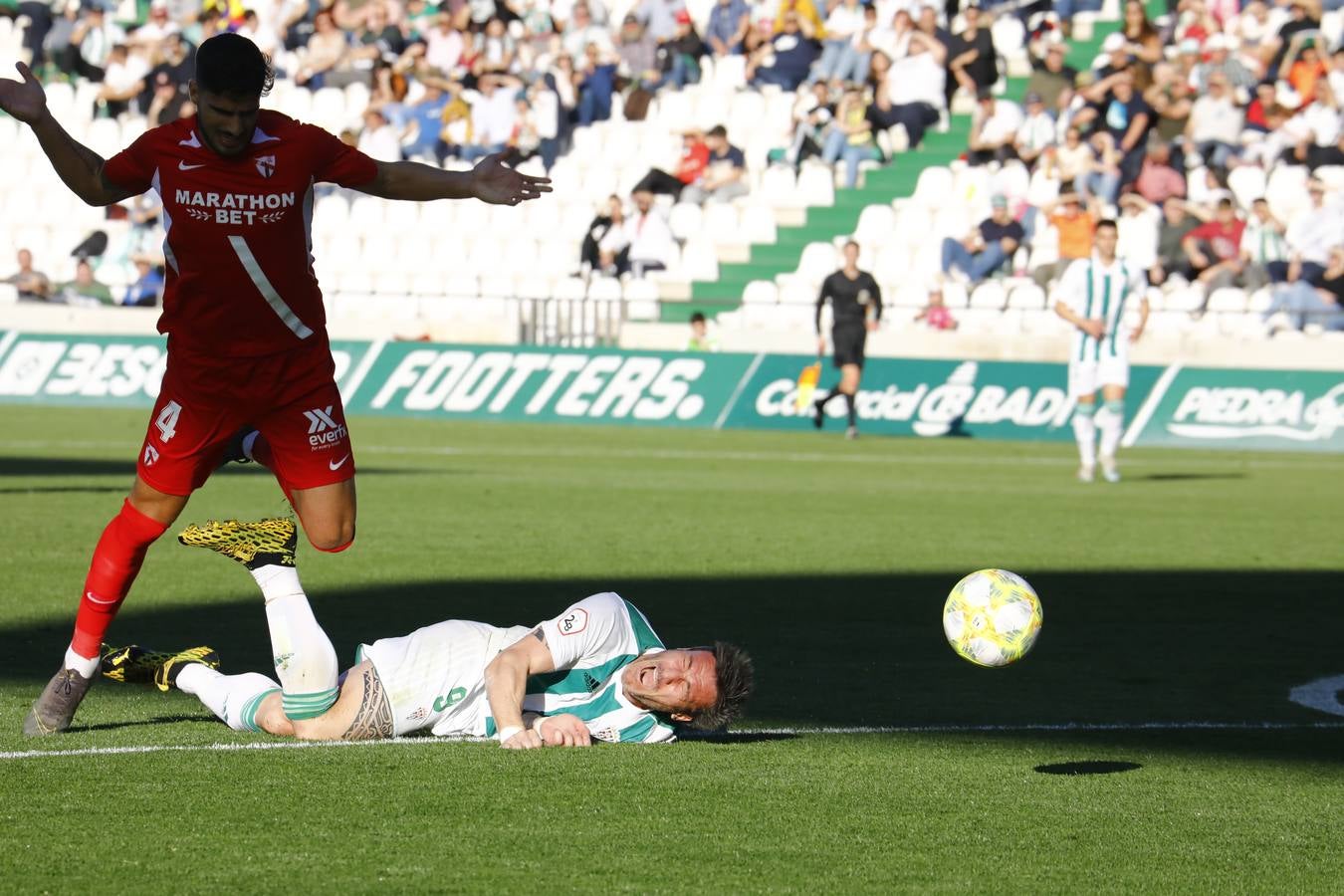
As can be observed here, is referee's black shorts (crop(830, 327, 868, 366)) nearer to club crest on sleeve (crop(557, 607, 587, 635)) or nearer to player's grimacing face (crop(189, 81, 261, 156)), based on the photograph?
club crest on sleeve (crop(557, 607, 587, 635))

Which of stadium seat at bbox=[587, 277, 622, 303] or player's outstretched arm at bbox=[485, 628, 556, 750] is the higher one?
player's outstretched arm at bbox=[485, 628, 556, 750]

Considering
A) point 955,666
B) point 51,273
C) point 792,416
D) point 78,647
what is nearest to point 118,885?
point 78,647

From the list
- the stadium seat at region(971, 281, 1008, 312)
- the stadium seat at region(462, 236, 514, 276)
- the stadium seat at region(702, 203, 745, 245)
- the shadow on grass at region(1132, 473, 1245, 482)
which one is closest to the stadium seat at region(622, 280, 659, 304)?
the stadium seat at region(702, 203, 745, 245)

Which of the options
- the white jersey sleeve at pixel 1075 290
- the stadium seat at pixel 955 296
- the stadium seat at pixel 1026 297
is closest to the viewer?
the white jersey sleeve at pixel 1075 290

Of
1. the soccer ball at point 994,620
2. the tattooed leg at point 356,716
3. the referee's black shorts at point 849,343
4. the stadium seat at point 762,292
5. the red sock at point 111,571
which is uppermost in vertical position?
the red sock at point 111,571

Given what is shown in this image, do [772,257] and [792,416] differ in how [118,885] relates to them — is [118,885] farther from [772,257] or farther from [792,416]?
[772,257]

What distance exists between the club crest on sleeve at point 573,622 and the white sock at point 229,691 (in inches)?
40.0

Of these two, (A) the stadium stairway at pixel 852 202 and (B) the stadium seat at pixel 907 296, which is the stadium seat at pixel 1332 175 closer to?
(A) the stadium stairway at pixel 852 202

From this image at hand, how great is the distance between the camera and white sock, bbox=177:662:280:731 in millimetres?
6727

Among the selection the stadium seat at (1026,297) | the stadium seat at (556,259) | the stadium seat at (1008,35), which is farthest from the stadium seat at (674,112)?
the stadium seat at (1026,297)

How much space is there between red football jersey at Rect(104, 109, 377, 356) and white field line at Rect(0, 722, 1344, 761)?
4.04 ft

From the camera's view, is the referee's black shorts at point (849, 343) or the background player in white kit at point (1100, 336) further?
the referee's black shorts at point (849, 343)

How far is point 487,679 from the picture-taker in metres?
6.40

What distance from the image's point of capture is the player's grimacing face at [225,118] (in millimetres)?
5973
